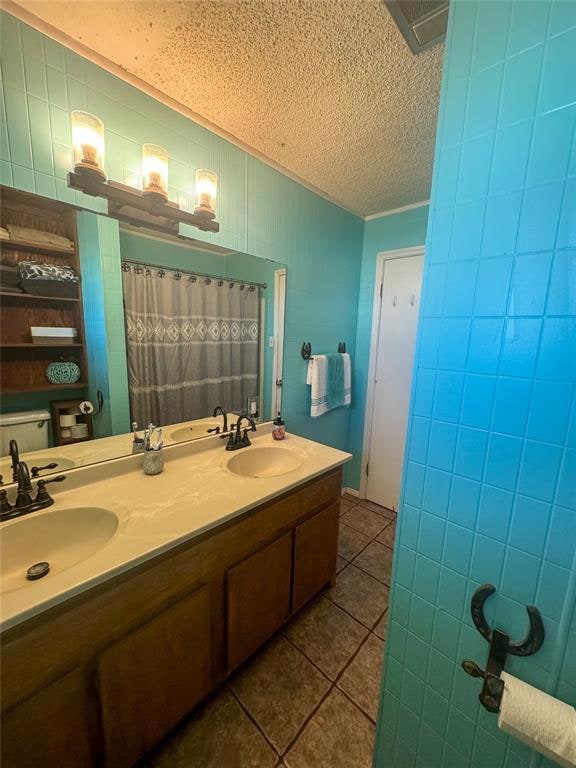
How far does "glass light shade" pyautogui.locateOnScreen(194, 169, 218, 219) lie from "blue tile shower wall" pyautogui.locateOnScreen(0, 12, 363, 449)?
63 millimetres

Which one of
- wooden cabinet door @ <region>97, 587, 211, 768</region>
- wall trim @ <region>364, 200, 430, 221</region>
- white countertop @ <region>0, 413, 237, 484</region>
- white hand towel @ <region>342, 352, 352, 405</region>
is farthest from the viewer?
white hand towel @ <region>342, 352, 352, 405</region>

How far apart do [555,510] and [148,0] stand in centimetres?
173

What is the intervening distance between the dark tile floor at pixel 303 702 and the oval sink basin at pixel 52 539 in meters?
0.78

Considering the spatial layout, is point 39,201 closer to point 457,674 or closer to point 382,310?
point 457,674

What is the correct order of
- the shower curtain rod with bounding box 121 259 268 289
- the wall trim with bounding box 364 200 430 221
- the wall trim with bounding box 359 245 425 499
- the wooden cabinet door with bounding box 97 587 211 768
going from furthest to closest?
the wall trim with bounding box 359 245 425 499 → the wall trim with bounding box 364 200 430 221 → the shower curtain rod with bounding box 121 259 268 289 → the wooden cabinet door with bounding box 97 587 211 768

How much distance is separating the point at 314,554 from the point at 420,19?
2.12 m

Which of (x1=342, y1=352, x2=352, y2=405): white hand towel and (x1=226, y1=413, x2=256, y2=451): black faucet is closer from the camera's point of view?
(x1=226, y1=413, x2=256, y2=451): black faucet

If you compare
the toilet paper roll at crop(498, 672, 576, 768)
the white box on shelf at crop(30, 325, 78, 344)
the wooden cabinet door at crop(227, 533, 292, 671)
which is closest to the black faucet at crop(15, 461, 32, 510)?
the white box on shelf at crop(30, 325, 78, 344)

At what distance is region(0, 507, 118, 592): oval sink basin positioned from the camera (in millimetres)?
855

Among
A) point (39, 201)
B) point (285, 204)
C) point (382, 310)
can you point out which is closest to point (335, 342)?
point (382, 310)

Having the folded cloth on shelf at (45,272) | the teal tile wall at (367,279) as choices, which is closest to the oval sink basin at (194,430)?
the folded cloth on shelf at (45,272)

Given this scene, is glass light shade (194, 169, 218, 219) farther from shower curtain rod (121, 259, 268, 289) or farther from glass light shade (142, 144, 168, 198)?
shower curtain rod (121, 259, 268, 289)

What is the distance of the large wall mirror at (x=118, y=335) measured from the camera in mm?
1012

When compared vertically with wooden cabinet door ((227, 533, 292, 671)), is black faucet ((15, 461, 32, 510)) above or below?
above
